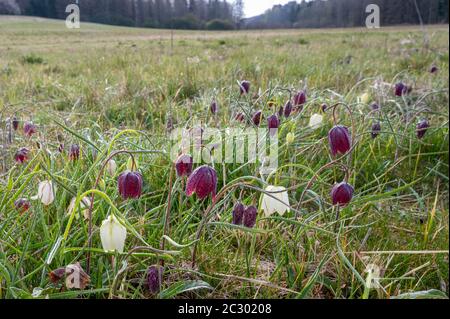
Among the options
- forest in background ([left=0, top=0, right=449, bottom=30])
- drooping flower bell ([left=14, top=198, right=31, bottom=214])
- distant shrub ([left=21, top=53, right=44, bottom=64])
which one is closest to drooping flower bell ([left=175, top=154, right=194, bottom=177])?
→ drooping flower bell ([left=14, top=198, right=31, bottom=214])

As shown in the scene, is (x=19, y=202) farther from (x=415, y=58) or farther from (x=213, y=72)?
(x=415, y=58)

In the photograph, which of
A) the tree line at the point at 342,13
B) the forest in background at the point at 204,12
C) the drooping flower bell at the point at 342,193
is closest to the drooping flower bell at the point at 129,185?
the drooping flower bell at the point at 342,193

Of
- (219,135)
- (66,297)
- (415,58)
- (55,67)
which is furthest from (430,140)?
(55,67)

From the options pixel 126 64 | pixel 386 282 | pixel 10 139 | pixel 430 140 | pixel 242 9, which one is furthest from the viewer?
pixel 126 64

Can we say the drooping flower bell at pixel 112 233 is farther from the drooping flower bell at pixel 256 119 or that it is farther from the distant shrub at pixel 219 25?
the distant shrub at pixel 219 25

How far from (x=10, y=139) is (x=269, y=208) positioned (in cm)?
95

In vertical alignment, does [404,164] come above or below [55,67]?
below

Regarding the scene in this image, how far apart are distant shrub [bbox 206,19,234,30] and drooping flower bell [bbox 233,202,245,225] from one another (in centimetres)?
208

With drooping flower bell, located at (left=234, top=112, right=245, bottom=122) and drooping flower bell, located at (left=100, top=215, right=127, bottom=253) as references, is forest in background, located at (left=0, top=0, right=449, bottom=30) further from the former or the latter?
drooping flower bell, located at (left=100, top=215, right=127, bottom=253)

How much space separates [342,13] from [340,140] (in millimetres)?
2558

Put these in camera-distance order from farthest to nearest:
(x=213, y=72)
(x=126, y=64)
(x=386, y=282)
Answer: (x=126, y=64) → (x=213, y=72) → (x=386, y=282)

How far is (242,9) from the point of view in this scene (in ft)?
6.97

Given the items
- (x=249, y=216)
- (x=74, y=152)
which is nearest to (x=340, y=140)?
(x=249, y=216)

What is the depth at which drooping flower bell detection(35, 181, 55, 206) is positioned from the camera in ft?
3.09
